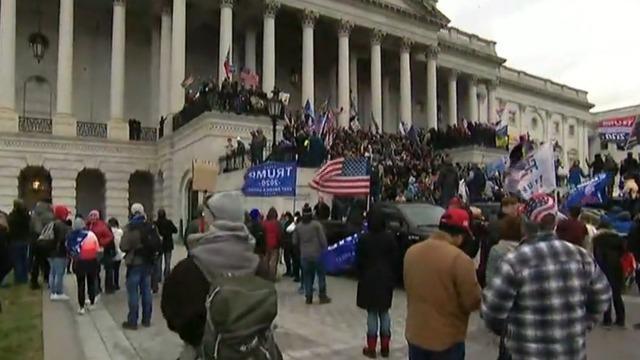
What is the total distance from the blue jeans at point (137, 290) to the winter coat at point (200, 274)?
23.6 ft

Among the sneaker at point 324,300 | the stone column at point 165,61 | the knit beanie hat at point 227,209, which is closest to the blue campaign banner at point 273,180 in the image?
the sneaker at point 324,300

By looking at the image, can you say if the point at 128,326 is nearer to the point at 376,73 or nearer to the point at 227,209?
the point at 227,209

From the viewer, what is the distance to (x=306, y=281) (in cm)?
1300

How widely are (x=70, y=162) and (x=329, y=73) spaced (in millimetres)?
20328

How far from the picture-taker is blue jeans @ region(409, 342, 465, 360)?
4824 mm

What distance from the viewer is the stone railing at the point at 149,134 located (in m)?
36.3

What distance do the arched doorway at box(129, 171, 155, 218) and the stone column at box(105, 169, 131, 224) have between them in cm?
170

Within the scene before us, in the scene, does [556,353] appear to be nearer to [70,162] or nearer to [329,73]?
[70,162]

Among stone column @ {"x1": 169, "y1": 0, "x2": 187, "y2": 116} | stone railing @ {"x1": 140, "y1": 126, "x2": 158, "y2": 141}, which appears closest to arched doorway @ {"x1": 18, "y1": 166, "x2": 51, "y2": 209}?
stone railing @ {"x1": 140, "y1": 126, "x2": 158, "y2": 141}

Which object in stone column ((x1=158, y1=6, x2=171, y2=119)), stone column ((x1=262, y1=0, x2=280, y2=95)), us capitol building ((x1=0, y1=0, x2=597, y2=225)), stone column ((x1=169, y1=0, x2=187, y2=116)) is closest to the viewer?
us capitol building ((x1=0, y1=0, x2=597, y2=225))

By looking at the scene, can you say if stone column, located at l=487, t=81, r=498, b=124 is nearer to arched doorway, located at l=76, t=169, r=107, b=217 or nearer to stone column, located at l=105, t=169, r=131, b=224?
stone column, located at l=105, t=169, r=131, b=224

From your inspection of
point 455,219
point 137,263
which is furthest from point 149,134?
point 455,219

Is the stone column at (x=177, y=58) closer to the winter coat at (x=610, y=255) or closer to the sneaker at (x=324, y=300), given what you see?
the sneaker at (x=324, y=300)

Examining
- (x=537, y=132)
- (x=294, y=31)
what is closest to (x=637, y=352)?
(x=294, y=31)
